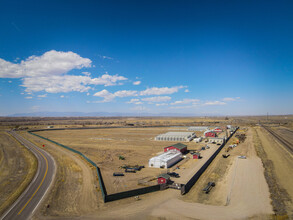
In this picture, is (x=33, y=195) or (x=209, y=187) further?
(x=209, y=187)

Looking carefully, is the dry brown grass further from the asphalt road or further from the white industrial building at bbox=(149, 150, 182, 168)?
the asphalt road

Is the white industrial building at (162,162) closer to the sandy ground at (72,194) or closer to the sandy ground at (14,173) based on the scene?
the sandy ground at (72,194)

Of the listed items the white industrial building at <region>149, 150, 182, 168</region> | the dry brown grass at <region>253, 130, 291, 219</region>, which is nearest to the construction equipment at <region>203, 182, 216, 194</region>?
the dry brown grass at <region>253, 130, 291, 219</region>

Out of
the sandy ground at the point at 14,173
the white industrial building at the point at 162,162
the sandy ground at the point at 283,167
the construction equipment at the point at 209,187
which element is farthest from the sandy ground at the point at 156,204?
the white industrial building at the point at 162,162

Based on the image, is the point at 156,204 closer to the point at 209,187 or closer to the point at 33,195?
the point at 209,187

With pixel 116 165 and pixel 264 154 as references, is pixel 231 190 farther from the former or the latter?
pixel 264 154

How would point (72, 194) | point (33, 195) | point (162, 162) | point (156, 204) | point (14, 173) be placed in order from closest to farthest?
point (156, 204), point (33, 195), point (72, 194), point (14, 173), point (162, 162)

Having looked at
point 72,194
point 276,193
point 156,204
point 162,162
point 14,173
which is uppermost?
point 162,162

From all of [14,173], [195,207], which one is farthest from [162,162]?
[14,173]
